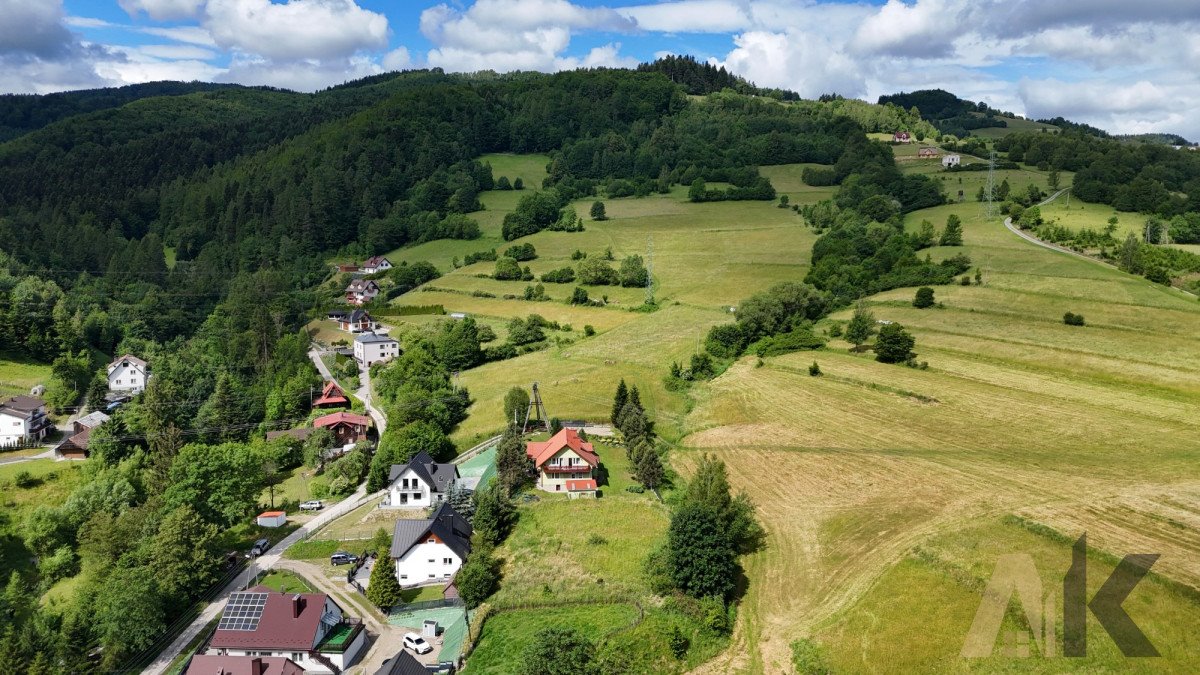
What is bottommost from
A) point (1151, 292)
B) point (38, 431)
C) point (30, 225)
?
point (38, 431)

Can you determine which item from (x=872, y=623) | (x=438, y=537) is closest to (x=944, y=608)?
(x=872, y=623)

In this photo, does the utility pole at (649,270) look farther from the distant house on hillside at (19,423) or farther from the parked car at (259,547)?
the distant house on hillside at (19,423)

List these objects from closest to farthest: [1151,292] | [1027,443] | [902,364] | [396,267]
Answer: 1. [1027,443]
2. [902,364]
3. [1151,292]
4. [396,267]

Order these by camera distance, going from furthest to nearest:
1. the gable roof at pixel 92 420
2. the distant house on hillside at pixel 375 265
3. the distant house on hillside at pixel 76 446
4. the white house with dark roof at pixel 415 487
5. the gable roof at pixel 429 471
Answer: the distant house on hillside at pixel 375 265 → the gable roof at pixel 92 420 → the distant house on hillside at pixel 76 446 → the gable roof at pixel 429 471 → the white house with dark roof at pixel 415 487

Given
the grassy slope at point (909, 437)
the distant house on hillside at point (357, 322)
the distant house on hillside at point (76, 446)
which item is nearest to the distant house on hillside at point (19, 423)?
the distant house on hillside at point (76, 446)

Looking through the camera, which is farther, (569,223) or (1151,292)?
(569,223)

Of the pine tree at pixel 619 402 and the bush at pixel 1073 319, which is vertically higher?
the bush at pixel 1073 319

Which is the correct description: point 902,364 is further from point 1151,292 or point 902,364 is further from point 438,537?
point 438,537
